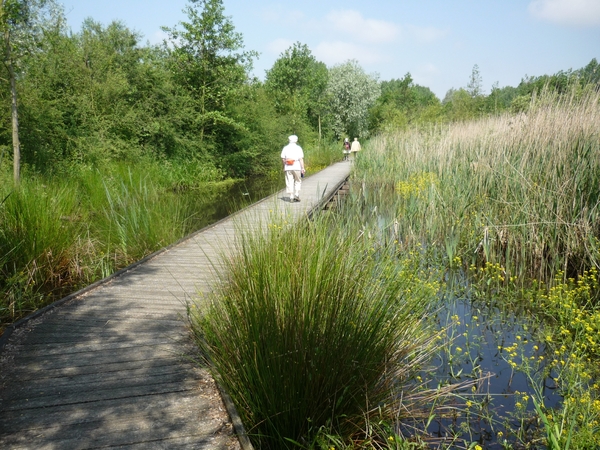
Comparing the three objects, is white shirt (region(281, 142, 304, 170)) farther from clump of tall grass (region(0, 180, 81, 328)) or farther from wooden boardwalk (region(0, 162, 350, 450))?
wooden boardwalk (region(0, 162, 350, 450))

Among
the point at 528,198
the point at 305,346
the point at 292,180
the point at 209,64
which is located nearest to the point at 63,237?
the point at 305,346

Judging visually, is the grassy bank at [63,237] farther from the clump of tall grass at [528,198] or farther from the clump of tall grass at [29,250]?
the clump of tall grass at [528,198]

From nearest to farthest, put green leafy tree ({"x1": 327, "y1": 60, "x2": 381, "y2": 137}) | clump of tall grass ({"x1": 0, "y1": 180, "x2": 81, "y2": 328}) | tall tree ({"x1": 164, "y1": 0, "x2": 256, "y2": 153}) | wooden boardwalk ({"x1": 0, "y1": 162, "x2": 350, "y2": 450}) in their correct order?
1. wooden boardwalk ({"x1": 0, "y1": 162, "x2": 350, "y2": 450})
2. clump of tall grass ({"x1": 0, "y1": 180, "x2": 81, "y2": 328})
3. tall tree ({"x1": 164, "y1": 0, "x2": 256, "y2": 153})
4. green leafy tree ({"x1": 327, "y1": 60, "x2": 381, "y2": 137})

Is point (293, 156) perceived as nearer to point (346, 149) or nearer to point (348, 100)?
point (346, 149)

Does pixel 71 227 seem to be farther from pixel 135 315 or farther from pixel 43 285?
pixel 135 315

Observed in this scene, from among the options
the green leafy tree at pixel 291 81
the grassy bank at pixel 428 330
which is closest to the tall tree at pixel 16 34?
the grassy bank at pixel 428 330

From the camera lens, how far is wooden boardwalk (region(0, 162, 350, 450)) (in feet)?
7.50

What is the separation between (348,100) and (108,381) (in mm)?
38590

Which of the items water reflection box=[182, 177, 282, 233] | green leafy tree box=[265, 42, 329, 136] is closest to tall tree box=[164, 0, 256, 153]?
water reflection box=[182, 177, 282, 233]

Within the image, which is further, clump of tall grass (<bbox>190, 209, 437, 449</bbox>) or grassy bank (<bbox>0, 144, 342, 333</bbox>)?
grassy bank (<bbox>0, 144, 342, 333</bbox>)

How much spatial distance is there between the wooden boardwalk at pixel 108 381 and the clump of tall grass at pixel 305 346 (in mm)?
254

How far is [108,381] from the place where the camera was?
2.77 meters

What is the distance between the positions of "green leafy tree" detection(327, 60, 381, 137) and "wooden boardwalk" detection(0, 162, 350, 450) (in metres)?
35.7

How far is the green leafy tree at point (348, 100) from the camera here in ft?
128
